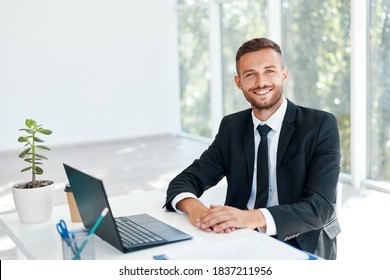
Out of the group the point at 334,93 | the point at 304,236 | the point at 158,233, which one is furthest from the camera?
the point at 334,93

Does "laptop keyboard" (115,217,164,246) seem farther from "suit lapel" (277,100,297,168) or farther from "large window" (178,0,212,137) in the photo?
"large window" (178,0,212,137)

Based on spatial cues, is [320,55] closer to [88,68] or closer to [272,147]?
[88,68]

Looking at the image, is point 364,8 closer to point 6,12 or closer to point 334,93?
point 334,93

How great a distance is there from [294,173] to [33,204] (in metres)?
0.91

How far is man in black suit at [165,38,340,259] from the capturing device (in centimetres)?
187

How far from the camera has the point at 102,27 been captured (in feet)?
25.6

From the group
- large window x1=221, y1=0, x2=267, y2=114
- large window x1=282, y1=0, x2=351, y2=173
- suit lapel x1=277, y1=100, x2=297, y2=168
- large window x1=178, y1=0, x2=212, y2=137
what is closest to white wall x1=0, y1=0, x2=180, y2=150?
large window x1=178, y1=0, x2=212, y2=137

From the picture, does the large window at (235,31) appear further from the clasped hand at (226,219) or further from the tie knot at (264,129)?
the clasped hand at (226,219)

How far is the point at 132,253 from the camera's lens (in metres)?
1.58

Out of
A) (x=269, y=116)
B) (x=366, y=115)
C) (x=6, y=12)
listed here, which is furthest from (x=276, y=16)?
(x=269, y=116)

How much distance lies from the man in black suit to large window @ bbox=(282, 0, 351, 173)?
3.26m

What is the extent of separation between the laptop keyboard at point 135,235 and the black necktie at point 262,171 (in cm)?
52

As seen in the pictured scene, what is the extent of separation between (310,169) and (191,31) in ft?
20.4

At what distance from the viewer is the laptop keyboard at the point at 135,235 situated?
1.64 meters
